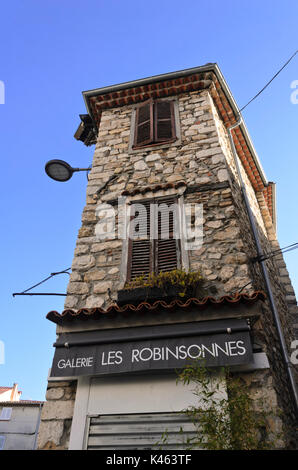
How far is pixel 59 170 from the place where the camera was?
7.11 metres

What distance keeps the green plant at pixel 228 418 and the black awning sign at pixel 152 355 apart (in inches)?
6.4

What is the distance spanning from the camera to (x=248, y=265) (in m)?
5.12

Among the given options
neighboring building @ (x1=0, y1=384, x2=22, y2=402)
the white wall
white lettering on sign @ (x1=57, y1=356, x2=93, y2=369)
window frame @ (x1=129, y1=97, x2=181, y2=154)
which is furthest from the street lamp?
neighboring building @ (x1=0, y1=384, x2=22, y2=402)

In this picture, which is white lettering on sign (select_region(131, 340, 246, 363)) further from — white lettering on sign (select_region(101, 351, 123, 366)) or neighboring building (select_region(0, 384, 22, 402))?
neighboring building (select_region(0, 384, 22, 402))

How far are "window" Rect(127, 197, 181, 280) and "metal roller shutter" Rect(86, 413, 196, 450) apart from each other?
6.71ft

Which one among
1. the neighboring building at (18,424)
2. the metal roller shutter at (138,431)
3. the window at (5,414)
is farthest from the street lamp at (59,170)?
the window at (5,414)

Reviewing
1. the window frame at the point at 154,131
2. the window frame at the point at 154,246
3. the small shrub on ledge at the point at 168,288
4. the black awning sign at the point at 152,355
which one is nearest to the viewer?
the black awning sign at the point at 152,355

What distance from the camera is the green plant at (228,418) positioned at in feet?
10.7

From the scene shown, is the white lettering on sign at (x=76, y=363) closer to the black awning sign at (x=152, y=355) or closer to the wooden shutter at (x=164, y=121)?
the black awning sign at (x=152, y=355)

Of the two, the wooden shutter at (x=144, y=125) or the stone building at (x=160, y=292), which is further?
the wooden shutter at (x=144, y=125)

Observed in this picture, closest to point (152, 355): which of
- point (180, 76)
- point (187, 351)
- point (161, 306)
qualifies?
point (187, 351)

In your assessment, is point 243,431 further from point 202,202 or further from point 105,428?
point 202,202

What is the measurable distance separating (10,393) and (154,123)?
33733mm
